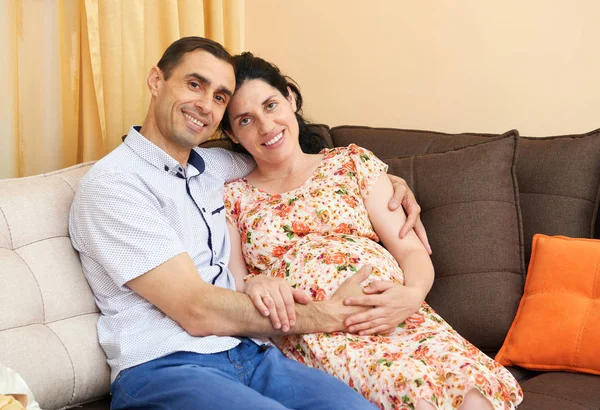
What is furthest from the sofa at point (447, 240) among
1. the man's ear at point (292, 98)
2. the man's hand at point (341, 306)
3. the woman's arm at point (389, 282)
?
the man's hand at point (341, 306)

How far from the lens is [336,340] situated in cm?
175

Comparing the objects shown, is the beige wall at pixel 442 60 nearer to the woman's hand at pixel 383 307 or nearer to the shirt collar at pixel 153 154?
the woman's hand at pixel 383 307

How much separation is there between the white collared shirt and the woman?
0.16 meters

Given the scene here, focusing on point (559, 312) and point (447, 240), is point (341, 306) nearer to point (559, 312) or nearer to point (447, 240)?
point (447, 240)

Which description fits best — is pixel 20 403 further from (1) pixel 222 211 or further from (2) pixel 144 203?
(1) pixel 222 211

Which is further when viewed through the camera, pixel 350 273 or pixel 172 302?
pixel 350 273

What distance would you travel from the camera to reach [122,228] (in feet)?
5.48

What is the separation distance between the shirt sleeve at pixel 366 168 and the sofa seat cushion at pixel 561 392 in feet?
2.21

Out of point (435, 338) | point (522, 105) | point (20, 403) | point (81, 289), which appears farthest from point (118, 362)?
point (522, 105)

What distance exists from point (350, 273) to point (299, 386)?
0.37 metres

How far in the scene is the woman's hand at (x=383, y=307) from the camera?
1.77 metres

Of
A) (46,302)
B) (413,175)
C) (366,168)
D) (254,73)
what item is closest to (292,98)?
(254,73)

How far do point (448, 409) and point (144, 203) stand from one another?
0.84m

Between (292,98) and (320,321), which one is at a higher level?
(292,98)
